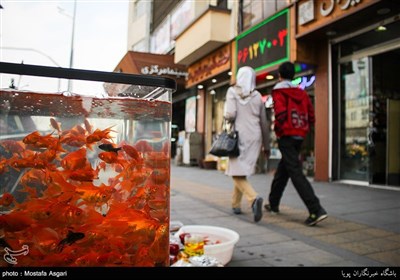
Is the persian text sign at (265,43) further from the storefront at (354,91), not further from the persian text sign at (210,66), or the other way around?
the persian text sign at (210,66)

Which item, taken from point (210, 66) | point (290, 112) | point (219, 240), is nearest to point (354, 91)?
point (290, 112)

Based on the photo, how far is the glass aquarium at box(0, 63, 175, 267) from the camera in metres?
0.94

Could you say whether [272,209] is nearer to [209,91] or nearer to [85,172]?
[85,172]

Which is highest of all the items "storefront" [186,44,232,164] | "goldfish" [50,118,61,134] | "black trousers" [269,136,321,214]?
"storefront" [186,44,232,164]

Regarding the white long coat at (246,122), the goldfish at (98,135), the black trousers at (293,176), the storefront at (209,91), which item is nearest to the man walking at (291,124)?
the black trousers at (293,176)

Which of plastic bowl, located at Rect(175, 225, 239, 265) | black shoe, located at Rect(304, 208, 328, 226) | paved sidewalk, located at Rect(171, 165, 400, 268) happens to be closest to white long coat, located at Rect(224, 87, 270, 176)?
paved sidewalk, located at Rect(171, 165, 400, 268)

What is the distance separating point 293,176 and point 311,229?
1.92 ft

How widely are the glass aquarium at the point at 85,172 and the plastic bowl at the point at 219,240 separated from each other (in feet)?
4.05

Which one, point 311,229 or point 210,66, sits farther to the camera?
point 210,66

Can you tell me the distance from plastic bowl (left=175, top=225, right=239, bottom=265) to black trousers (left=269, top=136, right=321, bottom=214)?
1251 millimetres

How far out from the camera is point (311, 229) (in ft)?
11.2

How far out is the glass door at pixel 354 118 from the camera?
739 centimetres

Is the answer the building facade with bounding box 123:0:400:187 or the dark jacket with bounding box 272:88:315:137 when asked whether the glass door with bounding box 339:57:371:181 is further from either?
the dark jacket with bounding box 272:88:315:137
